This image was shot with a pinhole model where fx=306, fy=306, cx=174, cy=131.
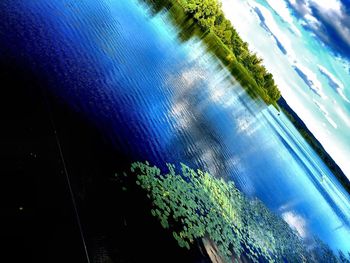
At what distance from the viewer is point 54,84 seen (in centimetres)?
2019

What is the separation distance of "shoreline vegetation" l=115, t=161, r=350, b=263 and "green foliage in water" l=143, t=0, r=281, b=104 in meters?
90.7

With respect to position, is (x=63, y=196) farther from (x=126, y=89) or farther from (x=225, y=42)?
(x=225, y=42)

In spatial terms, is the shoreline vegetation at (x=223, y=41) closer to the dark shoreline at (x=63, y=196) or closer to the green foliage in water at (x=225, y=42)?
the green foliage in water at (x=225, y=42)

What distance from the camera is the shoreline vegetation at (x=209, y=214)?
49.4 feet

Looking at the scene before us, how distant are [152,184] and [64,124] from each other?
568cm

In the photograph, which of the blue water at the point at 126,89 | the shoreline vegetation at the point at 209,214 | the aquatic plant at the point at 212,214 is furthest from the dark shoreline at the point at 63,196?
the blue water at the point at 126,89


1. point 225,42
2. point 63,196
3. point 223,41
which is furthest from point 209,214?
point 225,42

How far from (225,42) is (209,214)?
547 feet

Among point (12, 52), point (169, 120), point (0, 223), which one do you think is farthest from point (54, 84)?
point (0, 223)

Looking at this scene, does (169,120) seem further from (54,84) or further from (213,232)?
(213,232)

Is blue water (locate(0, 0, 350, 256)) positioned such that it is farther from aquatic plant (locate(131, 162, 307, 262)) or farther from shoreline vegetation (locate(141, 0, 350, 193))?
shoreline vegetation (locate(141, 0, 350, 193))

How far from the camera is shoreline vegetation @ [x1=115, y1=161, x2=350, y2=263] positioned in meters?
15.1

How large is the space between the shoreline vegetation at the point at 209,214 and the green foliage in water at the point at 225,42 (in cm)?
9070

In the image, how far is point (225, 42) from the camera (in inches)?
6826
